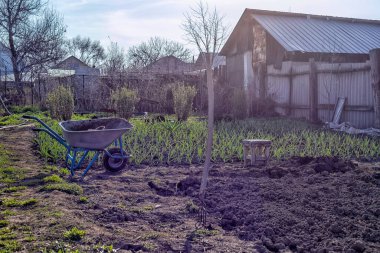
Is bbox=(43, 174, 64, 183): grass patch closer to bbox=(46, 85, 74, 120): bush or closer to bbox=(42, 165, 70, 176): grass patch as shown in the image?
bbox=(42, 165, 70, 176): grass patch

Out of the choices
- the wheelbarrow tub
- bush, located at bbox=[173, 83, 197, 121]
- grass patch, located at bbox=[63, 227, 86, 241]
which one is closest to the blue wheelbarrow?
the wheelbarrow tub

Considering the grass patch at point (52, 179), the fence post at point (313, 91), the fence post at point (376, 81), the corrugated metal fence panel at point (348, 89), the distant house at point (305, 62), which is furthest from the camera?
the fence post at point (313, 91)

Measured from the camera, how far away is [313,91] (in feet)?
32.9

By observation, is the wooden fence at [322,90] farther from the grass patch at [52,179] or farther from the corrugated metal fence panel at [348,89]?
the grass patch at [52,179]

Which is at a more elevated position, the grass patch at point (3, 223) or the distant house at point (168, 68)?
the distant house at point (168, 68)

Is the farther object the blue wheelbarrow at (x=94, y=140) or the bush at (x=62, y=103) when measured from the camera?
the bush at (x=62, y=103)

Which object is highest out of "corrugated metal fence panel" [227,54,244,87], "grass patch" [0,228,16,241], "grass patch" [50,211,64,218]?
"corrugated metal fence panel" [227,54,244,87]

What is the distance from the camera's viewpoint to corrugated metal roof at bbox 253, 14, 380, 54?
12688 mm

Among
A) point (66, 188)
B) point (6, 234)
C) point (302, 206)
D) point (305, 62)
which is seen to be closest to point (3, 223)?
point (6, 234)

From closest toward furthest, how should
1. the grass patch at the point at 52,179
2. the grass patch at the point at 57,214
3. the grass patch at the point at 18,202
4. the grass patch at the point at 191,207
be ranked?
the grass patch at the point at 57,214 → the grass patch at the point at 191,207 → the grass patch at the point at 18,202 → the grass patch at the point at 52,179

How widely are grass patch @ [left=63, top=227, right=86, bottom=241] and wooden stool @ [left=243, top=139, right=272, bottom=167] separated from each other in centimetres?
293

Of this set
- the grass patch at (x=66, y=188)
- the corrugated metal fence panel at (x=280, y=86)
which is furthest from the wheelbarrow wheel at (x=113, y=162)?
the corrugated metal fence panel at (x=280, y=86)

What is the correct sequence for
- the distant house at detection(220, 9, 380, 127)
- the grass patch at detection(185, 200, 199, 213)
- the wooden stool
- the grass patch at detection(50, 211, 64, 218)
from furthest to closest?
1. the distant house at detection(220, 9, 380, 127)
2. the wooden stool
3. the grass patch at detection(185, 200, 199, 213)
4. the grass patch at detection(50, 211, 64, 218)

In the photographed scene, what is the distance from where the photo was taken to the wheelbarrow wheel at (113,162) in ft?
15.9
